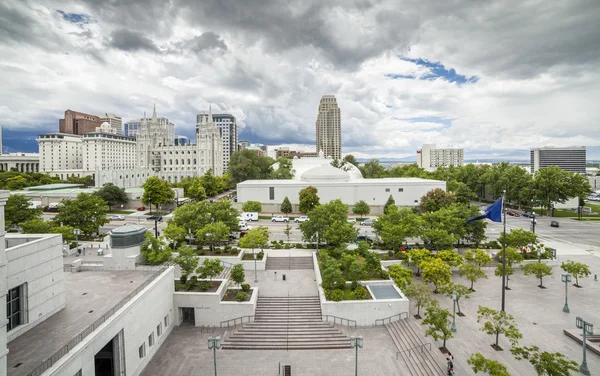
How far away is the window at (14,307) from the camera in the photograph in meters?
13.6

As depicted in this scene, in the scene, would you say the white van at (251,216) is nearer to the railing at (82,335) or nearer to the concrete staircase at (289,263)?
the concrete staircase at (289,263)

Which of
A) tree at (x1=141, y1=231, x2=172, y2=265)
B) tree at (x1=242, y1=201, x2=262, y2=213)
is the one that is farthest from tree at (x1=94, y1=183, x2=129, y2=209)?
tree at (x1=141, y1=231, x2=172, y2=265)

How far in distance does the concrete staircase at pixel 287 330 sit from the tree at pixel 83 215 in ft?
89.1

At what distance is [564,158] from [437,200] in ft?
524

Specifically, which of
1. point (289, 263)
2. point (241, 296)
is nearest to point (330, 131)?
point (289, 263)

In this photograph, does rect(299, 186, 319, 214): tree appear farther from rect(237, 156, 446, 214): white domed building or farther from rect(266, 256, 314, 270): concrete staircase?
rect(266, 256, 314, 270): concrete staircase

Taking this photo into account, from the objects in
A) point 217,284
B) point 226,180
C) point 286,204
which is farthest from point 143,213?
point 217,284

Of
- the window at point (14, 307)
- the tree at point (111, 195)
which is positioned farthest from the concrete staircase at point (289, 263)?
the tree at point (111, 195)

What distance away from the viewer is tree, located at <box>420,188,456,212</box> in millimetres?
50906

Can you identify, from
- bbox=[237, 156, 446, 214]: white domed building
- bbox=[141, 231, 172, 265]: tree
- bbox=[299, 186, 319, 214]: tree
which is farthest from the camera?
bbox=[237, 156, 446, 214]: white domed building

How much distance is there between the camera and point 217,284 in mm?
23656

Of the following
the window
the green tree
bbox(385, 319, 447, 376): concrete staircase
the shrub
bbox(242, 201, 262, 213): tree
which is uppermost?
bbox(242, 201, 262, 213): tree

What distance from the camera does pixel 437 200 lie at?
51.4 m

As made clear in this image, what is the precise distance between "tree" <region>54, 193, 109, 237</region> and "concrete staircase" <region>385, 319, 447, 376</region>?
36.2 metres
